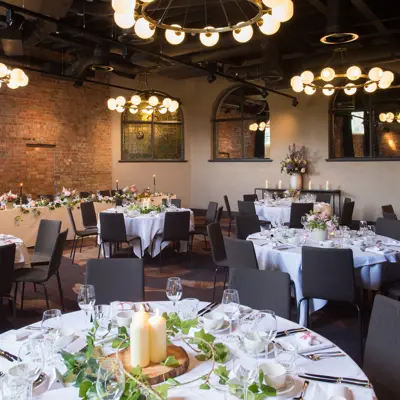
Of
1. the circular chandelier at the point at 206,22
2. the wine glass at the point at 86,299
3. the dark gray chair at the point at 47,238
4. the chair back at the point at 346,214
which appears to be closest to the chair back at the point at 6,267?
the dark gray chair at the point at 47,238

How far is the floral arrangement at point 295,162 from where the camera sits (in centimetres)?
1212

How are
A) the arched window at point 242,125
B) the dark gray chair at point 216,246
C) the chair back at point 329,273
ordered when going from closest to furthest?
the chair back at point 329,273
the dark gray chair at point 216,246
the arched window at point 242,125

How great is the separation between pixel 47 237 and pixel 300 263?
3256mm

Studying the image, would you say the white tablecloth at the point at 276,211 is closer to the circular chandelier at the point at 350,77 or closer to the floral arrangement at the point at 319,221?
the circular chandelier at the point at 350,77

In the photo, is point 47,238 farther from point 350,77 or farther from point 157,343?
point 350,77

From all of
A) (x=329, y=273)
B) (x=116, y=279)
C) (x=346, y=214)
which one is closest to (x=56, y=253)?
(x=116, y=279)

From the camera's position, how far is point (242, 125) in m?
13.7

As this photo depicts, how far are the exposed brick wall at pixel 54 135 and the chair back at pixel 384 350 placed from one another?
10.7 metres

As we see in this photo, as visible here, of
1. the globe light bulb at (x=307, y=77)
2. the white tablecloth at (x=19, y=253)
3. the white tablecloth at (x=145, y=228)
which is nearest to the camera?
the white tablecloth at (x=19, y=253)

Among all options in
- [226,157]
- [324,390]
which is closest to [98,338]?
[324,390]

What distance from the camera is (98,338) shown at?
7.06 feet

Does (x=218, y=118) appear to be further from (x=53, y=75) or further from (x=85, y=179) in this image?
(x=53, y=75)

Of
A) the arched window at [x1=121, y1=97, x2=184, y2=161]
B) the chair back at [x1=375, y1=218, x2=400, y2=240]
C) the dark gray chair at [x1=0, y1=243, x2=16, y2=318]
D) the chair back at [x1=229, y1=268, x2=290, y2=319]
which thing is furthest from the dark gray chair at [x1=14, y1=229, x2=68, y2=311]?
the arched window at [x1=121, y1=97, x2=184, y2=161]

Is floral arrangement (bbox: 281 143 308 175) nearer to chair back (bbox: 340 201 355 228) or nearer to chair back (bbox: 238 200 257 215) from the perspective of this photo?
chair back (bbox: 340 201 355 228)
